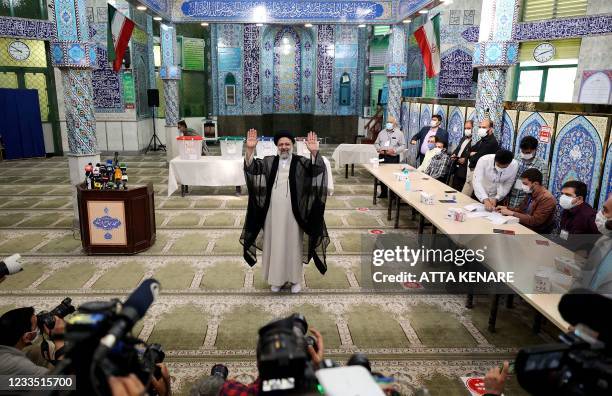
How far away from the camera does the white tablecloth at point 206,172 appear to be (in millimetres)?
7523

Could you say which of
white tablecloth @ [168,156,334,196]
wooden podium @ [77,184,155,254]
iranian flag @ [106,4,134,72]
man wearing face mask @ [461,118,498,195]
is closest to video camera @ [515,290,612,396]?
man wearing face mask @ [461,118,498,195]

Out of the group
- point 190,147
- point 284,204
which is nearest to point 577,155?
point 284,204

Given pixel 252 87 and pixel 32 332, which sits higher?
pixel 252 87

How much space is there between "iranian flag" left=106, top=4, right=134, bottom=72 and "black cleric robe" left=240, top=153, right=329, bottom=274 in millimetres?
5034

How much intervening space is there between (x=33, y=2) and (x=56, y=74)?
1.75m

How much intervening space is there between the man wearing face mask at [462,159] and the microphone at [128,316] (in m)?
5.47

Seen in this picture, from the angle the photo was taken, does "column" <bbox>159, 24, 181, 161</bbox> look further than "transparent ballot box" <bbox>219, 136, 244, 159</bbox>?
Yes

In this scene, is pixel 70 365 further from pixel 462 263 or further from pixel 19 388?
pixel 462 263

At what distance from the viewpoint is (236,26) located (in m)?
14.5

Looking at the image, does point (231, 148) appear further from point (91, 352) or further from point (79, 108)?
point (91, 352)

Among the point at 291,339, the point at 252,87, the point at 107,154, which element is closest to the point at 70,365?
the point at 291,339

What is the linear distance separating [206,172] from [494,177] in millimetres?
4694

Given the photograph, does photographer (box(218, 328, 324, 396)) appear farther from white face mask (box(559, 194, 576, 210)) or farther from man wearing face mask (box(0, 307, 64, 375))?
white face mask (box(559, 194, 576, 210))

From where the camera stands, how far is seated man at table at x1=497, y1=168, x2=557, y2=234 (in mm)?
4016
